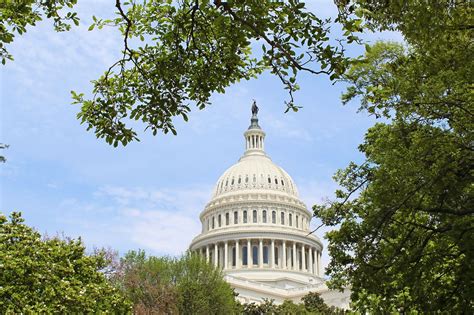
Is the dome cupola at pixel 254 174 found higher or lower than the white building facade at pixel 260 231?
higher

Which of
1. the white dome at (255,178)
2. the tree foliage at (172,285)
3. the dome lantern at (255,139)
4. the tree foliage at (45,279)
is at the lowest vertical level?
the tree foliage at (45,279)

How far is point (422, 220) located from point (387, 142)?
2.76m

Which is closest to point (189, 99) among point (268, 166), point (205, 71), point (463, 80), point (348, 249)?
point (205, 71)

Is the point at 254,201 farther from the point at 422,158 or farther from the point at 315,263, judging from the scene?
the point at 422,158

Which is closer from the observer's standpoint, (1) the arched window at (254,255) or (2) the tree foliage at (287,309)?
(2) the tree foliage at (287,309)

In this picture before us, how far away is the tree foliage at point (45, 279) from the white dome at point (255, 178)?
331ft

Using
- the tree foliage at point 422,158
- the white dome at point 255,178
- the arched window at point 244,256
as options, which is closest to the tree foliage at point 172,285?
the tree foliage at point 422,158

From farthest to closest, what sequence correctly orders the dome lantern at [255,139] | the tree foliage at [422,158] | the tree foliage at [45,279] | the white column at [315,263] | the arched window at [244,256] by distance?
the dome lantern at [255,139], the white column at [315,263], the arched window at [244,256], the tree foliage at [45,279], the tree foliage at [422,158]

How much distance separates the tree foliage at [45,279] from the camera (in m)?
25.2

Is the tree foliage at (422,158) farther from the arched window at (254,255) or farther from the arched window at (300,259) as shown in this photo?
the arched window at (300,259)

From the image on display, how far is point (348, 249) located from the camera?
21.6 metres

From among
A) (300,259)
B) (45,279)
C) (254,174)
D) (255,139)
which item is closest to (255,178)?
(254,174)

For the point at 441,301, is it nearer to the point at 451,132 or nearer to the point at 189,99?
the point at 451,132

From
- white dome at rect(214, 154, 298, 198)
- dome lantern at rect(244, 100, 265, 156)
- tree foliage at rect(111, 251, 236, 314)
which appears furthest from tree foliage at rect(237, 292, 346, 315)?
dome lantern at rect(244, 100, 265, 156)
